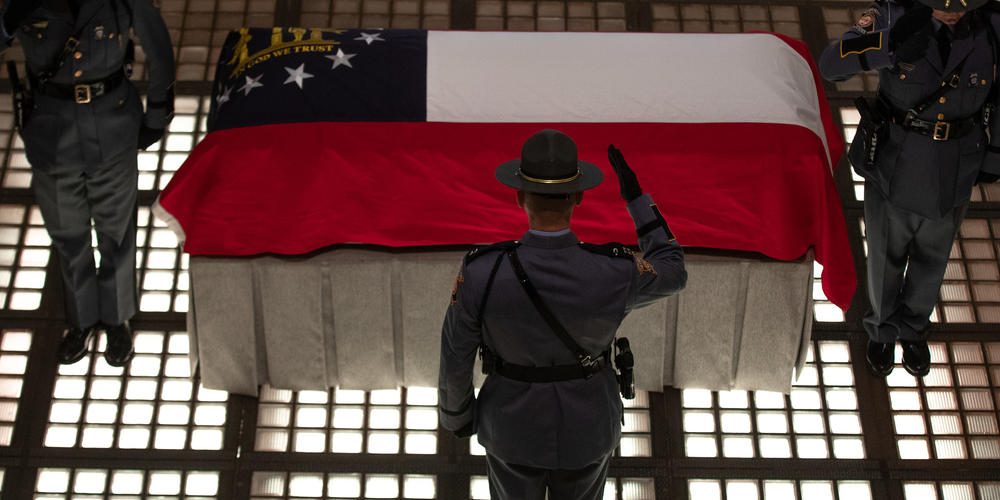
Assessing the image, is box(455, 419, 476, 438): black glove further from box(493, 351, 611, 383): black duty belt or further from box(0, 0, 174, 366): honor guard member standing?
box(0, 0, 174, 366): honor guard member standing

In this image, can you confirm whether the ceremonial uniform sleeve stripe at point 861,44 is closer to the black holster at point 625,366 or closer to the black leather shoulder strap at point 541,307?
the black holster at point 625,366

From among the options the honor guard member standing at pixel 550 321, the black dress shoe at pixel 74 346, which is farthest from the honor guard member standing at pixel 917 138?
the black dress shoe at pixel 74 346

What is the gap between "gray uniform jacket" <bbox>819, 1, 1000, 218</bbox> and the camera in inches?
132

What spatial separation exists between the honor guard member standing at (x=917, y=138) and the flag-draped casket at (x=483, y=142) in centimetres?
21

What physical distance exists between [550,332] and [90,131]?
1.99m

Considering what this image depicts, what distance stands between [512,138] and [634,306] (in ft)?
3.93

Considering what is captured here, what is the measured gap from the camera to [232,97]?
392 centimetres

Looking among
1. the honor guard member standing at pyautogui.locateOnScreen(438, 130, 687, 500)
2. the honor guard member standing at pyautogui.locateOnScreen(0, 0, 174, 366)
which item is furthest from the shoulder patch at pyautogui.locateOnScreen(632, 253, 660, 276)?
the honor guard member standing at pyautogui.locateOnScreen(0, 0, 174, 366)

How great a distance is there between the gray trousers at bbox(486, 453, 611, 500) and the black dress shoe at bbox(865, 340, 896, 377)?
1525 mm

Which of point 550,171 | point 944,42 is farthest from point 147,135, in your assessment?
point 944,42

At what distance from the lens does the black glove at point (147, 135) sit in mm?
3838

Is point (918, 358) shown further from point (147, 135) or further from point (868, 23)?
point (147, 135)

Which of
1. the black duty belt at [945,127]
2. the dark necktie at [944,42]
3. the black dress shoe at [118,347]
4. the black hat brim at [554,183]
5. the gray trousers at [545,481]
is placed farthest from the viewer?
the black dress shoe at [118,347]

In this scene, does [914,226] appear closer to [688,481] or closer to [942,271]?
[942,271]
